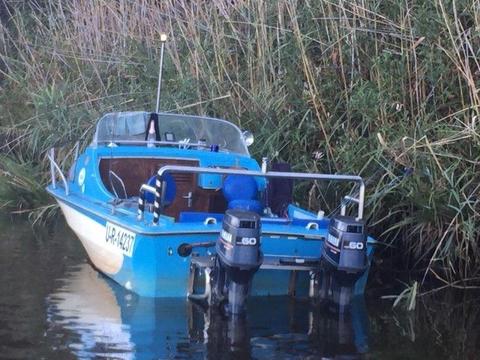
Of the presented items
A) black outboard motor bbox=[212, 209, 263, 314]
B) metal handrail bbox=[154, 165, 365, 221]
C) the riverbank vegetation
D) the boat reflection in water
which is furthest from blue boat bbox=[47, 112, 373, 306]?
the riverbank vegetation

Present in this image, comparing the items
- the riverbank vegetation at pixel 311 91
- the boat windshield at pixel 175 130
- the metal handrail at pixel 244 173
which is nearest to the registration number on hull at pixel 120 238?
the metal handrail at pixel 244 173

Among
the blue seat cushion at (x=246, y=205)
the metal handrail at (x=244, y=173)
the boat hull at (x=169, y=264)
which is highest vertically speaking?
the metal handrail at (x=244, y=173)

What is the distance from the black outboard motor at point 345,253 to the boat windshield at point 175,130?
2547 millimetres

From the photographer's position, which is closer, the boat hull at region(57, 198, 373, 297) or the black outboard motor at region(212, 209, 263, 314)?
the black outboard motor at region(212, 209, 263, 314)

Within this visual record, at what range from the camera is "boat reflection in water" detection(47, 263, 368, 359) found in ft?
22.5

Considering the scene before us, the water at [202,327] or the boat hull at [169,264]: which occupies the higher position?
the boat hull at [169,264]

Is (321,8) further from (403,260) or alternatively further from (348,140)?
(403,260)

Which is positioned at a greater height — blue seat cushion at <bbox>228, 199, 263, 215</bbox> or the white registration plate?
blue seat cushion at <bbox>228, 199, 263, 215</bbox>

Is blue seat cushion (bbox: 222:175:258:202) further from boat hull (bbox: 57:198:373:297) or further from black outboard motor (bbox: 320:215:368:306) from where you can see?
black outboard motor (bbox: 320:215:368:306)

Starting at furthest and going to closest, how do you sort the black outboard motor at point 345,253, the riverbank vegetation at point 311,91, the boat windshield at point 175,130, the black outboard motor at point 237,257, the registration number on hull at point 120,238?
the boat windshield at point 175,130 → the riverbank vegetation at point 311,91 → the registration number on hull at point 120,238 → the black outboard motor at point 345,253 → the black outboard motor at point 237,257

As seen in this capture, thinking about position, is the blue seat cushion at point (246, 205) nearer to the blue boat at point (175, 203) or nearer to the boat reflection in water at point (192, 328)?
the blue boat at point (175, 203)

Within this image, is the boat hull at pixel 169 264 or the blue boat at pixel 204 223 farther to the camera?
the boat hull at pixel 169 264

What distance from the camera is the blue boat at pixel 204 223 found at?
7582mm

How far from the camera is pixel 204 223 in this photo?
26.1 feet
